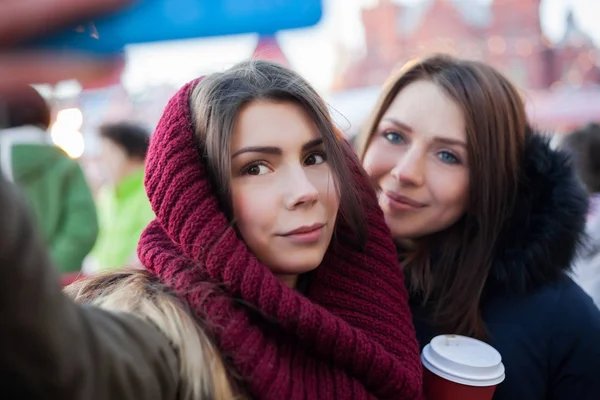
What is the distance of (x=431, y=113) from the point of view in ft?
4.88

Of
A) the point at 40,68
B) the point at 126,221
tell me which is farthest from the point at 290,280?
the point at 126,221

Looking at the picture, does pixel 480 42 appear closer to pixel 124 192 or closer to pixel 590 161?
pixel 590 161

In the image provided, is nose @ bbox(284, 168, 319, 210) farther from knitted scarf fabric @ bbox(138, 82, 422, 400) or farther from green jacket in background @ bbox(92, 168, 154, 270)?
green jacket in background @ bbox(92, 168, 154, 270)

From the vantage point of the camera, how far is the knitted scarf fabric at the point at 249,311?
91cm

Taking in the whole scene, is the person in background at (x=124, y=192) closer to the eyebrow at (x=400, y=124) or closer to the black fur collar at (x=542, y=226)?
the eyebrow at (x=400, y=124)

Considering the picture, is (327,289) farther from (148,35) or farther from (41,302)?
(148,35)

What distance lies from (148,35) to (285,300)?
0.66 m

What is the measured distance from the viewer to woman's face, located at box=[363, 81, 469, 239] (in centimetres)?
147

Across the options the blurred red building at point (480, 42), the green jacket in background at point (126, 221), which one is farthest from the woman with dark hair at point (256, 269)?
the blurred red building at point (480, 42)

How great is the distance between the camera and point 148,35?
35 cm

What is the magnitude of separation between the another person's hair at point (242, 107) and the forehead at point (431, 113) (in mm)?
367

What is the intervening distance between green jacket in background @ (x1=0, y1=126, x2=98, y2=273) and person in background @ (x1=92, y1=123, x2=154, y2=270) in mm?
394

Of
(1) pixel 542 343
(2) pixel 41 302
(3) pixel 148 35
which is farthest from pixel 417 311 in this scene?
(3) pixel 148 35

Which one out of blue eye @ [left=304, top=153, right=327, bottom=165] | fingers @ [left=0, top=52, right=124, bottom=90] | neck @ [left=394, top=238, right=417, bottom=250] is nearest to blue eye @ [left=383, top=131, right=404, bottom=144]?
neck @ [left=394, top=238, right=417, bottom=250]
